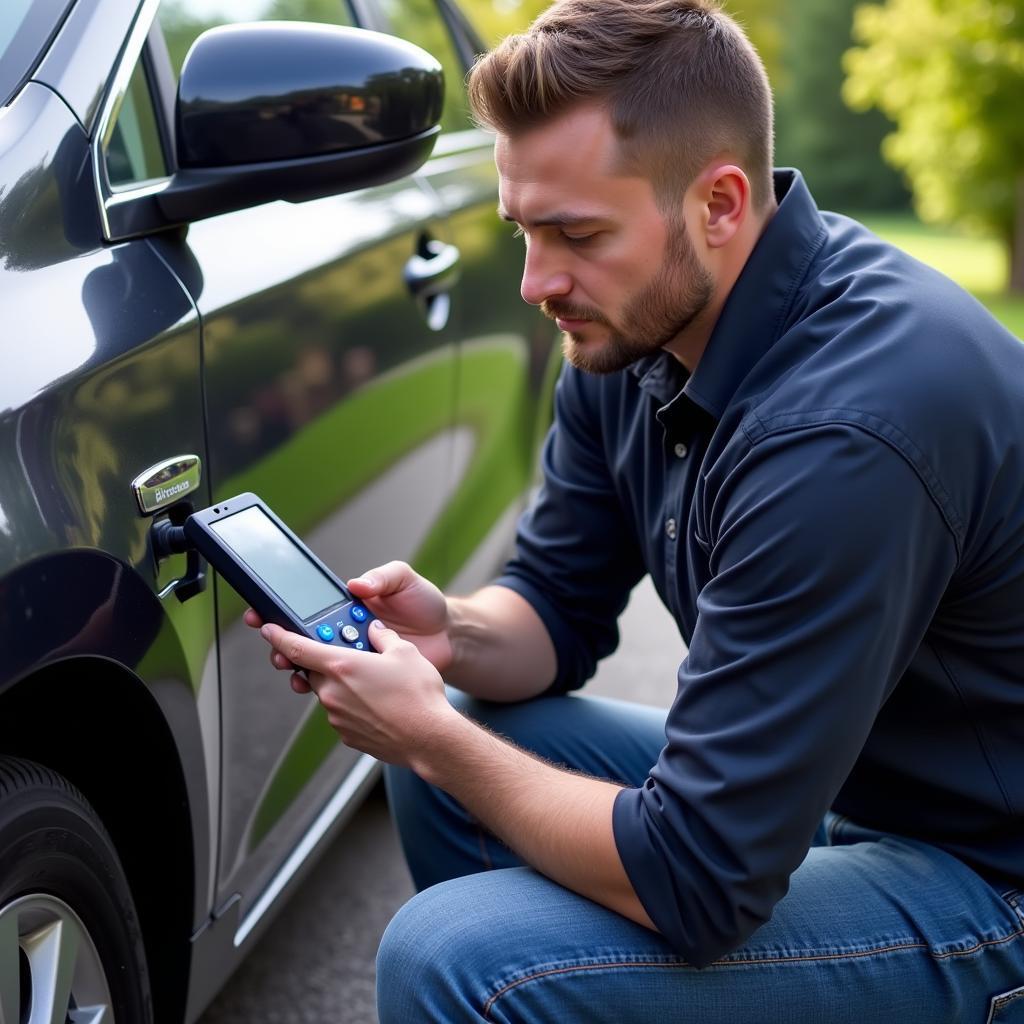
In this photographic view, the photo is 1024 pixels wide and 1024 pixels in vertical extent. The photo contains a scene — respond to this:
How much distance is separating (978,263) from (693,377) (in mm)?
16087

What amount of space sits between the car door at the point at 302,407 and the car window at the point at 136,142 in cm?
3

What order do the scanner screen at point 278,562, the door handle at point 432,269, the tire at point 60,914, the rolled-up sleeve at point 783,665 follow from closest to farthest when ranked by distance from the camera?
the tire at point 60,914, the rolled-up sleeve at point 783,665, the scanner screen at point 278,562, the door handle at point 432,269

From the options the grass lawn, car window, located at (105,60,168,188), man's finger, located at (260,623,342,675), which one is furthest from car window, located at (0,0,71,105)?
the grass lawn

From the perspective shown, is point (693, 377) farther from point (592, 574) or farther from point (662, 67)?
point (592, 574)

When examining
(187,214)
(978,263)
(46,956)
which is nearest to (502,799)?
(46,956)

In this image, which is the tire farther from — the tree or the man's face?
the tree

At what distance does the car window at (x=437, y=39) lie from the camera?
9.48 ft

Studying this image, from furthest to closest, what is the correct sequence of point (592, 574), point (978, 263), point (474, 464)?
point (978, 263), point (474, 464), point (592, 574)

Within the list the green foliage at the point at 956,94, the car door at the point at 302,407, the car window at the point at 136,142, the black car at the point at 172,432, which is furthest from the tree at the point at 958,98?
the car window at the point at 136,142

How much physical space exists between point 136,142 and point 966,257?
17071mm

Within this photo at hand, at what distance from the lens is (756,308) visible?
166 cm

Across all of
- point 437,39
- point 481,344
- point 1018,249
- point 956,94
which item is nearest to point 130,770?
point 481,344

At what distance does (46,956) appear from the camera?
1.38 metres

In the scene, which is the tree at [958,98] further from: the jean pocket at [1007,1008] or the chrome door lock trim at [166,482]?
the chrome door lock trim at [166,482]
